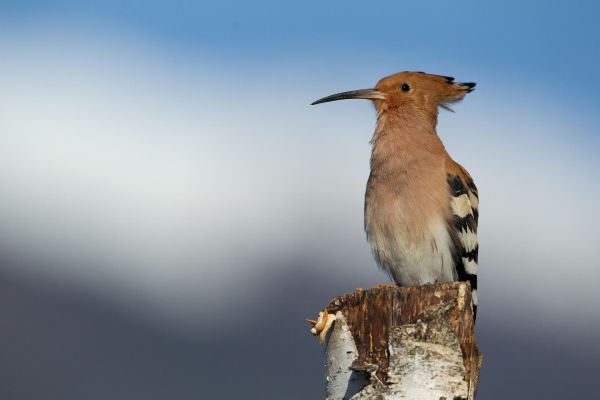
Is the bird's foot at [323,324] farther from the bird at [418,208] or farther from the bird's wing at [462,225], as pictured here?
the bird's wing at [462,225]

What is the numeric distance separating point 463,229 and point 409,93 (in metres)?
0.72

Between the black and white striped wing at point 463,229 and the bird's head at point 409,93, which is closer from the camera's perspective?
the black and white striped wing at point 463,229

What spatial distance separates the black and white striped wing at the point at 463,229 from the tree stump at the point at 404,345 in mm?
993

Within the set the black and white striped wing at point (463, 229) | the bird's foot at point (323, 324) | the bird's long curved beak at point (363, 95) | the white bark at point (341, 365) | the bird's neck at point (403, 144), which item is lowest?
the white bark at point (341, 365)

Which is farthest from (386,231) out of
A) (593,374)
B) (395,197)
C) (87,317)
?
(593,374)

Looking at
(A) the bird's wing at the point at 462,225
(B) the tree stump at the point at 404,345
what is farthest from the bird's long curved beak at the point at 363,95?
(B) the tree stump at the point at 404,345

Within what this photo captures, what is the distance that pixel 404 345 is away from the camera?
12.5 ft

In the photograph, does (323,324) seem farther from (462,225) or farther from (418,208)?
(462,225)

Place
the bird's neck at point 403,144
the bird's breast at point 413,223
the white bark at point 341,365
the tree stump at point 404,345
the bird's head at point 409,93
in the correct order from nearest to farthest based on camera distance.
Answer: the tree stump at point 404,345 → the white bark at point 341,365 → the bird's breast at point 413,223 → the bird's neck at point 403,144 → the bird's head at point 409,93

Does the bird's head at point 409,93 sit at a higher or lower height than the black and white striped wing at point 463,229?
higher

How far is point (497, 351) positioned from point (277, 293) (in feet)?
48.2

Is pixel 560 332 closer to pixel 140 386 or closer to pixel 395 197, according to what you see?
pixel 140 386

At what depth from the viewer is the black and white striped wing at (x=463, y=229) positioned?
4.98 m

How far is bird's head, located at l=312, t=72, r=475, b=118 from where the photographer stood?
17.7ft
